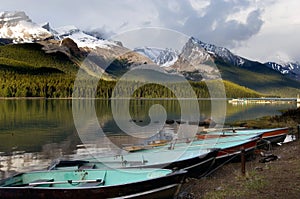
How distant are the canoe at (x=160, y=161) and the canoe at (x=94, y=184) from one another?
1814 mm

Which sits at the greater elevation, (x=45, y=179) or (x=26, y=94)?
(x=26, y=94)

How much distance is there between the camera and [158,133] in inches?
1789

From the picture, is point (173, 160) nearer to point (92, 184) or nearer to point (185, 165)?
point (185, 165)

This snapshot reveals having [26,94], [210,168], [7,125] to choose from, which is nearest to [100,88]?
[26,94]

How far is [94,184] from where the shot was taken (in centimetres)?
→ 1423

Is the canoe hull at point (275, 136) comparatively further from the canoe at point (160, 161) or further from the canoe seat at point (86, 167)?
the canoe seat at point (86, 167)

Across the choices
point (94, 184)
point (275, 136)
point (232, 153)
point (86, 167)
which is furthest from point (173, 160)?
point (275, 136)

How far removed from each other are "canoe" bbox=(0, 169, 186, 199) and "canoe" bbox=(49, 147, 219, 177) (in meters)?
1.81

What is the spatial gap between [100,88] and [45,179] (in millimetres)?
164215

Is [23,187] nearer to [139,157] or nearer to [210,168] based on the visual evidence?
[139,157]

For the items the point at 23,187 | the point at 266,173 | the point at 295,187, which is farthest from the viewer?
the point at 266,173

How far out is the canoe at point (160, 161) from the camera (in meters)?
17.5

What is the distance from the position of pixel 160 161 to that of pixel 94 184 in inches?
198

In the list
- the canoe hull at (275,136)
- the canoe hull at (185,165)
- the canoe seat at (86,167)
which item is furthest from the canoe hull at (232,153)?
the canoe seat at (86,167)
